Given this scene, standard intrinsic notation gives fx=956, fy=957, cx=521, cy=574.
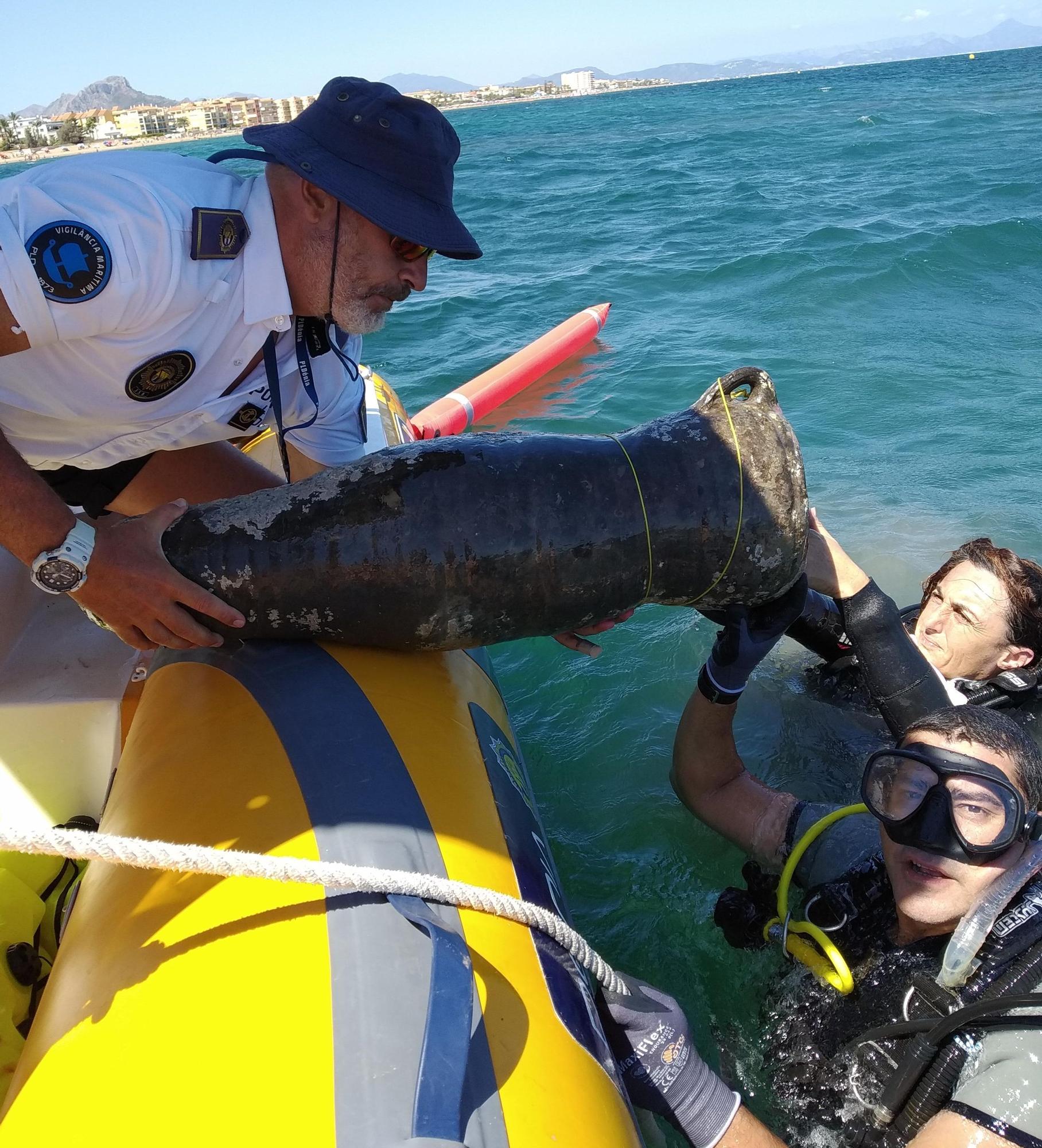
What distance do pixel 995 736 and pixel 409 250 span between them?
6.26 feet

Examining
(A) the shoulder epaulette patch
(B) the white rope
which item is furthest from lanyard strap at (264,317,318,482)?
(B) the white rope

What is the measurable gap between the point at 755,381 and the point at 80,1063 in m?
2.11

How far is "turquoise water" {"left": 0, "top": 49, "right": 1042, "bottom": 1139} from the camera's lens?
144 inches

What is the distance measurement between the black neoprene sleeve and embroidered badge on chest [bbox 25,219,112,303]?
238 cm

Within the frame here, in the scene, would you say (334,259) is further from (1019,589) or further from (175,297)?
(1019,589)

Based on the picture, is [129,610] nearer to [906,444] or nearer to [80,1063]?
[80,1063]

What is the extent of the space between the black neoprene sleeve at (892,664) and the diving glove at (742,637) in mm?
494

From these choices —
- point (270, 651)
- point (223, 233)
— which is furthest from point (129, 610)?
point (223, 233)

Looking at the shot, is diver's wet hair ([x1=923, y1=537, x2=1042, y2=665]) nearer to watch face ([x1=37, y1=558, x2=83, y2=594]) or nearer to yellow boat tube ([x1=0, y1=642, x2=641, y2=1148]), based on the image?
yellow boat tube ([x1=0, y1=642, x2=641, y2=1148])

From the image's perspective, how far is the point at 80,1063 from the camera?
145 cm

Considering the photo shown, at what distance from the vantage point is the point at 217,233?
7.18ft

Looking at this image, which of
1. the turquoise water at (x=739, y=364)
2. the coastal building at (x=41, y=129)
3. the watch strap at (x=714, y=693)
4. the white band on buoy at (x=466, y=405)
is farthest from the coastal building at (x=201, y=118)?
the watch strap at (x=714, y=693)

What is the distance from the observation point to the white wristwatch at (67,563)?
204 centimetres

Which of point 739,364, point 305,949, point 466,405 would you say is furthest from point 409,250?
point 739,364
